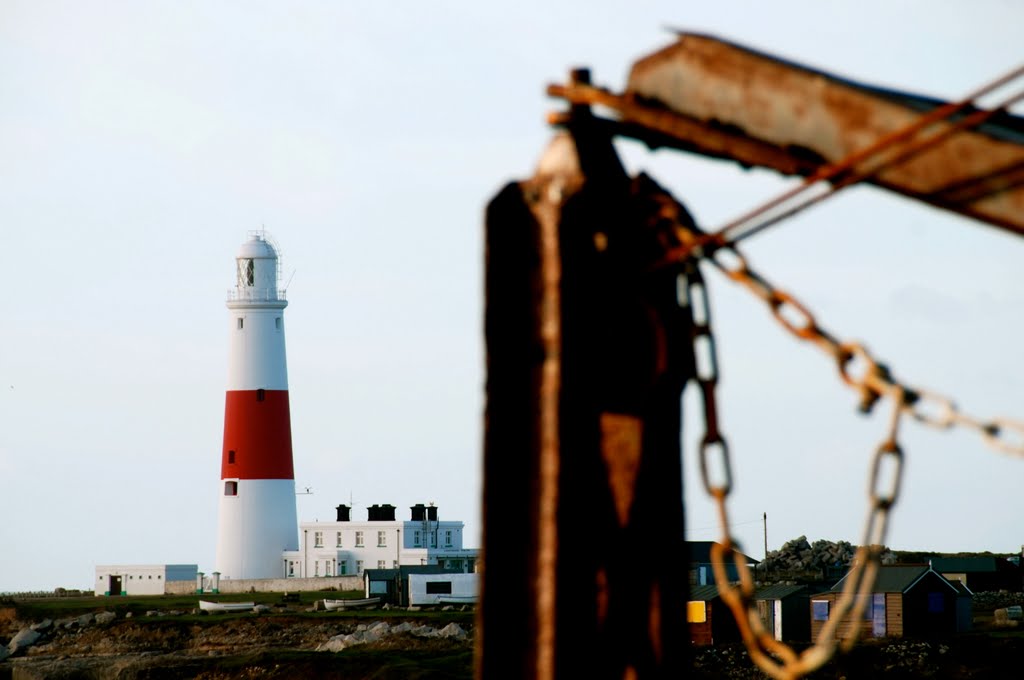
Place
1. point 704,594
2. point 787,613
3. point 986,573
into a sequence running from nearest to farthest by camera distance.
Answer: point 704,594 → point 787,613 → point 986,573

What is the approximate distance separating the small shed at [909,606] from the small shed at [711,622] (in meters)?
3.73

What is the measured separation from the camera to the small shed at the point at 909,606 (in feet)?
162

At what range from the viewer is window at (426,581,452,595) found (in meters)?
64.8

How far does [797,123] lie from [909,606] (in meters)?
48.1

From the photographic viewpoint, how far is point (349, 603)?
6125 cm

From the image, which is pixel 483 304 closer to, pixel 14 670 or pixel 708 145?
pixel 708 145

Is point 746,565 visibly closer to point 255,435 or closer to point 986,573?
point 255,435

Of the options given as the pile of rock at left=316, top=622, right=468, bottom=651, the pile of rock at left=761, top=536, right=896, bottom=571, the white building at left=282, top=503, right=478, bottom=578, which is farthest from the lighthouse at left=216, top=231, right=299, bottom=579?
the pile of rock at left=761, top=536, right=896, bottom=571

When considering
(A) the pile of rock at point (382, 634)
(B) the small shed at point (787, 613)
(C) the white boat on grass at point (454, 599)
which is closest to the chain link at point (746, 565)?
(A) the pile of rock at point (382, 634)

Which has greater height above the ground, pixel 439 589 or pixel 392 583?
pixel 392 583

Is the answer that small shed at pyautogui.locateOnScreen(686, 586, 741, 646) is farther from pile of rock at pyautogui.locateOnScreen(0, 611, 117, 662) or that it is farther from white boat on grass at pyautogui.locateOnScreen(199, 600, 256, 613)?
pile of rock at pyautogui.locateOnScreen(0, 611, 117, 662)

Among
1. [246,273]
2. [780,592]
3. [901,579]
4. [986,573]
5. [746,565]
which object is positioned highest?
[246,273]

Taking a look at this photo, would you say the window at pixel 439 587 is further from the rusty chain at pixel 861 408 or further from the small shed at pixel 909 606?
the rusty chain at pixel 861 408

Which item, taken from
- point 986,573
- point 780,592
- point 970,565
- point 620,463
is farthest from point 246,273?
point 620,463
